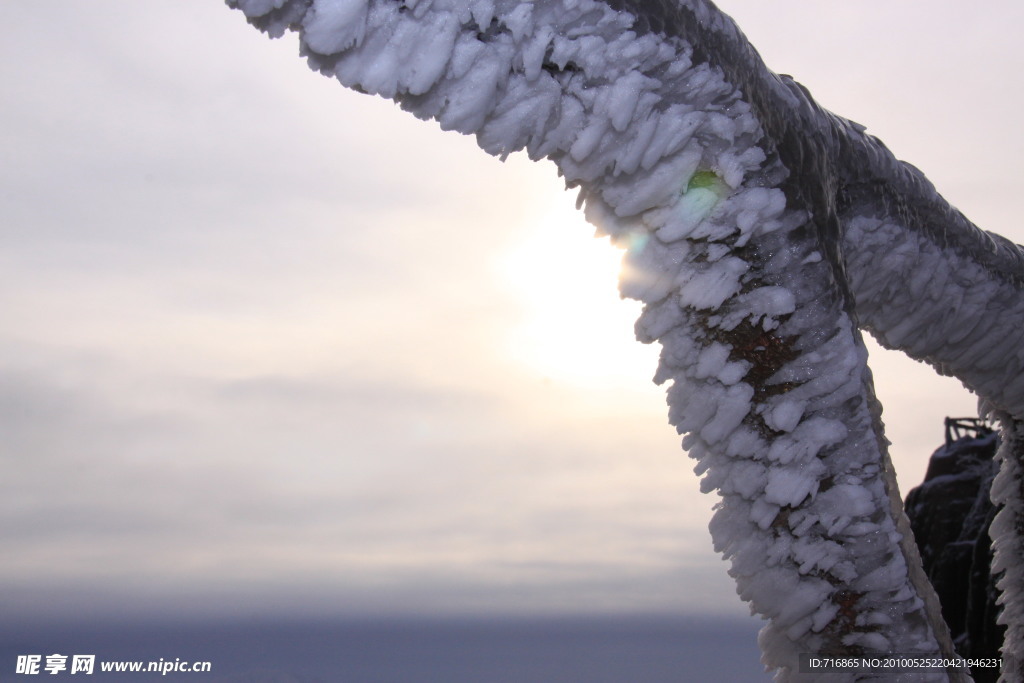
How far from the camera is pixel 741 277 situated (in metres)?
2.40

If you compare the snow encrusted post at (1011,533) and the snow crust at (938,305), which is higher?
the snow crust at (938,305)

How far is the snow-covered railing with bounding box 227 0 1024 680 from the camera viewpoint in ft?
6.93

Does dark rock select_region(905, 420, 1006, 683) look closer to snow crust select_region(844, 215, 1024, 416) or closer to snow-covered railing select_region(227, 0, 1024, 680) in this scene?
snow crust select_region(844, 215, 1024, 416)

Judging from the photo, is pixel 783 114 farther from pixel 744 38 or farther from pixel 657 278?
pixel 657 278

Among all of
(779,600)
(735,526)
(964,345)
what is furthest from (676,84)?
(964,345)

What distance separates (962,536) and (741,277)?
9.37 metres

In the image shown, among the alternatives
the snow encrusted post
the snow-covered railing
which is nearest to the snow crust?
the snow encrusted post

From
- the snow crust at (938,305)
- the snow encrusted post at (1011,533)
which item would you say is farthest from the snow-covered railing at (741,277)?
the snow encrusted post at (1011,533)

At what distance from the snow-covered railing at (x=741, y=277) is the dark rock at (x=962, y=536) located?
6.18 m

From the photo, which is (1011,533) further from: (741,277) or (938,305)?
(741,277)

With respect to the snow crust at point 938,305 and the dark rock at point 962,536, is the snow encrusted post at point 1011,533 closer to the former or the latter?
the snow crust at point 938,305

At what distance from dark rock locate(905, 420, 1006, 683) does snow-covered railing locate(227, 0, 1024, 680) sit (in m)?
6.18

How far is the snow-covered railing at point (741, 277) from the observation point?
2113mm

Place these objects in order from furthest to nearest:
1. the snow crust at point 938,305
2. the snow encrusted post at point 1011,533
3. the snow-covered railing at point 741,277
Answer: the snow encrusted post at point 1011,533 < the snow crust at point 938,305 < the snow-covered railing at point 741,277
